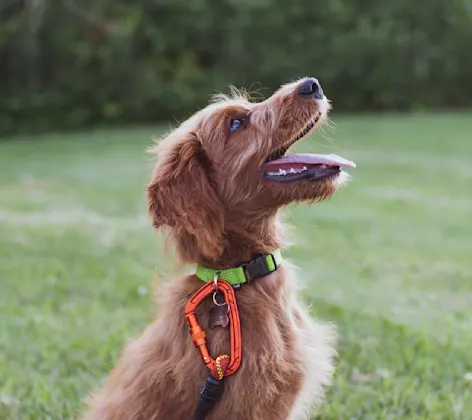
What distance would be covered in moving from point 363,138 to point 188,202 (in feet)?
62.6

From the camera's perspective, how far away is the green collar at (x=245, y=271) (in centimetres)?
314

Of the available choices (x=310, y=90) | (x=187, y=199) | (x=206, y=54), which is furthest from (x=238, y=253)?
(x=206, y=54)

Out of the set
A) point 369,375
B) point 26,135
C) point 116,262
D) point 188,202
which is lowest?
point 26,135

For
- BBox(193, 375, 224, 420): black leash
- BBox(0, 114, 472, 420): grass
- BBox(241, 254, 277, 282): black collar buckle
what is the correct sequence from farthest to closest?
BBox(0, 114, 472, 420): grass < BBox(241, 254, 277, 282): black collar buckle < BBox(193, 375, 224, 420): black leash

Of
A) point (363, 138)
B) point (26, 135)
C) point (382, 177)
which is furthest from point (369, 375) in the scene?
point (26, 135)

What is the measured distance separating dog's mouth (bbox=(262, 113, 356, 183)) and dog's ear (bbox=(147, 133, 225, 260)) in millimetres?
285

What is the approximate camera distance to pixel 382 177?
46.3ft

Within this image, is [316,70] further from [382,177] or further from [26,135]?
[382,177]

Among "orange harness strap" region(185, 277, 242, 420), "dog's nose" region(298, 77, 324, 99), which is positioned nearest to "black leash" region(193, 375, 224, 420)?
"orange harness strap" region(185, 277, 242, 420)

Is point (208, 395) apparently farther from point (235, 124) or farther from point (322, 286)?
point (322, 286)

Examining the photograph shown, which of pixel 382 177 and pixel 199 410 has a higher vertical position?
pixel 199 410

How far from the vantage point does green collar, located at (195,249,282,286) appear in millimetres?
3145

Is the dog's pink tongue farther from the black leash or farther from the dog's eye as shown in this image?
the black leash

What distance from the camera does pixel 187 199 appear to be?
3092 mm
